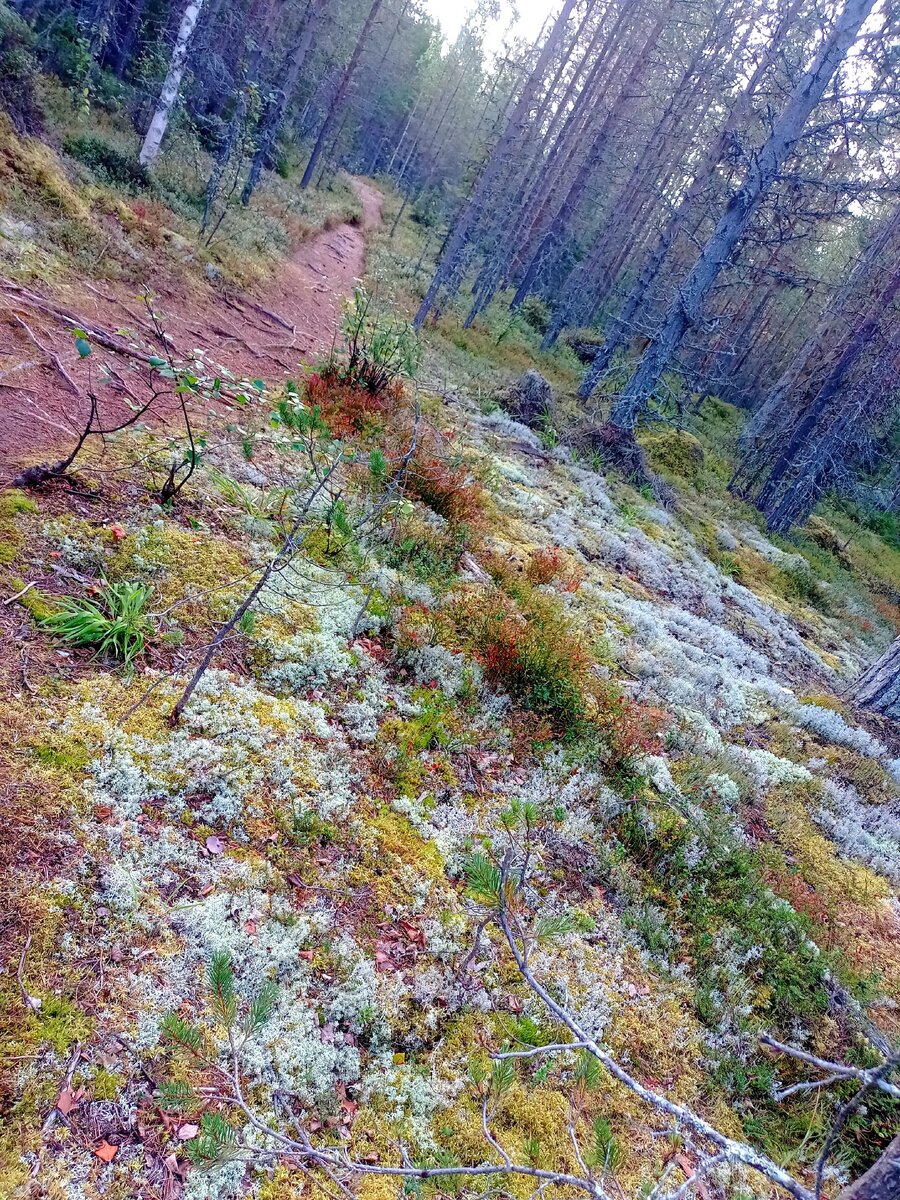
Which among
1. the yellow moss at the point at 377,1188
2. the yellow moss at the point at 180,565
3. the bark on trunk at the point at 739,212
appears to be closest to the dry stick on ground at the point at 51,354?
the yellow moss at the point at 180,565

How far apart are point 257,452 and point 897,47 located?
47.9ft

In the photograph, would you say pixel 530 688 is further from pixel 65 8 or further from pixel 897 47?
pixel 65 8

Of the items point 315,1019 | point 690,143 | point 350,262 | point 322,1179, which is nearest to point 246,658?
point 315,1019

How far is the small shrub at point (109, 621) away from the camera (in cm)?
389

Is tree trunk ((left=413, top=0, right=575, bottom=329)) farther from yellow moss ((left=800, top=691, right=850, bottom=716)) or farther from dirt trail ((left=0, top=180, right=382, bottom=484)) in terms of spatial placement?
yellow moss ((left=800, top=691, right=850, bottom=716))

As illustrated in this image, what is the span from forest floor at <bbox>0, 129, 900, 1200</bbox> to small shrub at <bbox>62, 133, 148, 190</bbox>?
413cm

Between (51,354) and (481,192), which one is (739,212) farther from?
(51,354)

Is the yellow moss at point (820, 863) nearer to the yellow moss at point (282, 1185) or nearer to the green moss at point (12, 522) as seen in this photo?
the yellow moss at point (282, 1185)

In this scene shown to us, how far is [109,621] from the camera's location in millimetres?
4016

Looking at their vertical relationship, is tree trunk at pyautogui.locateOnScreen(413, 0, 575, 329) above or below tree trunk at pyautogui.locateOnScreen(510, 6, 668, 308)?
below

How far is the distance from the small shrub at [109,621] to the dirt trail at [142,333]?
1.36m

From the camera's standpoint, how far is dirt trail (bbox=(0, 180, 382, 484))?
5.34 meters

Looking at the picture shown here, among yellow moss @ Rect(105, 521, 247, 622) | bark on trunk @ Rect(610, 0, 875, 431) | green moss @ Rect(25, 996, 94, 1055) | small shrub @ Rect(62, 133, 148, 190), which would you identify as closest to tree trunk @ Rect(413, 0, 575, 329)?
bark on trunk @ Rect(610, 0, 875, 431)

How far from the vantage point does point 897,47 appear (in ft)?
38.9
